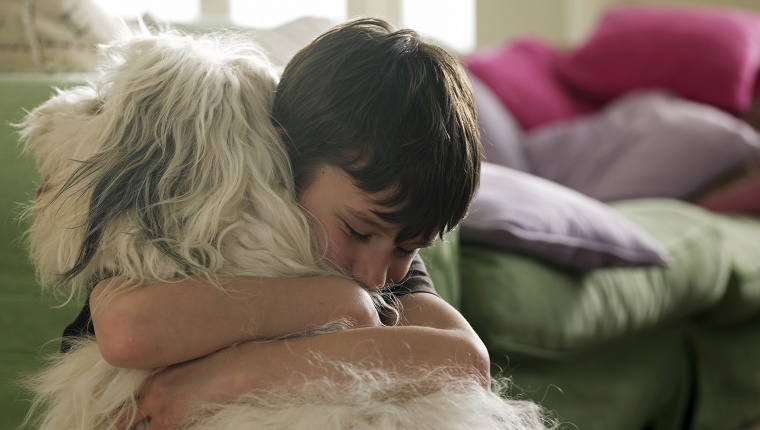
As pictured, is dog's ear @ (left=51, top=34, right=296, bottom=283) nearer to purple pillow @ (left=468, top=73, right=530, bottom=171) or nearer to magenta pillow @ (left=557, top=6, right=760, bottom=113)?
purple pillow @ (left=468, top=73, right=530, bottom=171)

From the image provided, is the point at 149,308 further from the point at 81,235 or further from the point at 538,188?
the point at 538,188

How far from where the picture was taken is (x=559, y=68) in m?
2.60

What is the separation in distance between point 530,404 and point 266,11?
7.04 feet

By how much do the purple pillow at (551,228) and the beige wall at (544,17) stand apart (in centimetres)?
185

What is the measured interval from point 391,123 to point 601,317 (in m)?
0.74

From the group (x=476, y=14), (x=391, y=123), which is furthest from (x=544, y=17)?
(x=391, y=123)

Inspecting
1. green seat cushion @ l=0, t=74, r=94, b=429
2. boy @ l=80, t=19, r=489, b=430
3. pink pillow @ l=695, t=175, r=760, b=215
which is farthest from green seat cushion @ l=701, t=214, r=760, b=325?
green seat cushion @ l=0, t=74, r=94, b=429

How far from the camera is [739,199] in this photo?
2.01 m

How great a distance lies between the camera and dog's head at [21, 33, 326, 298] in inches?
29.2

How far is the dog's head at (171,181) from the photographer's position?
741 mm

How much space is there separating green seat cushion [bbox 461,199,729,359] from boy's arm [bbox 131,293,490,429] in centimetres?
52

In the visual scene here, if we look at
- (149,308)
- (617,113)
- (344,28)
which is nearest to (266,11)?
(617,113)

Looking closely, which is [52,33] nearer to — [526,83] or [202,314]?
[202,314]

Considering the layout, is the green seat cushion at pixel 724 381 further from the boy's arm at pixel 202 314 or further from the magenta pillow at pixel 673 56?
the boy's arm at pixel 202 314
